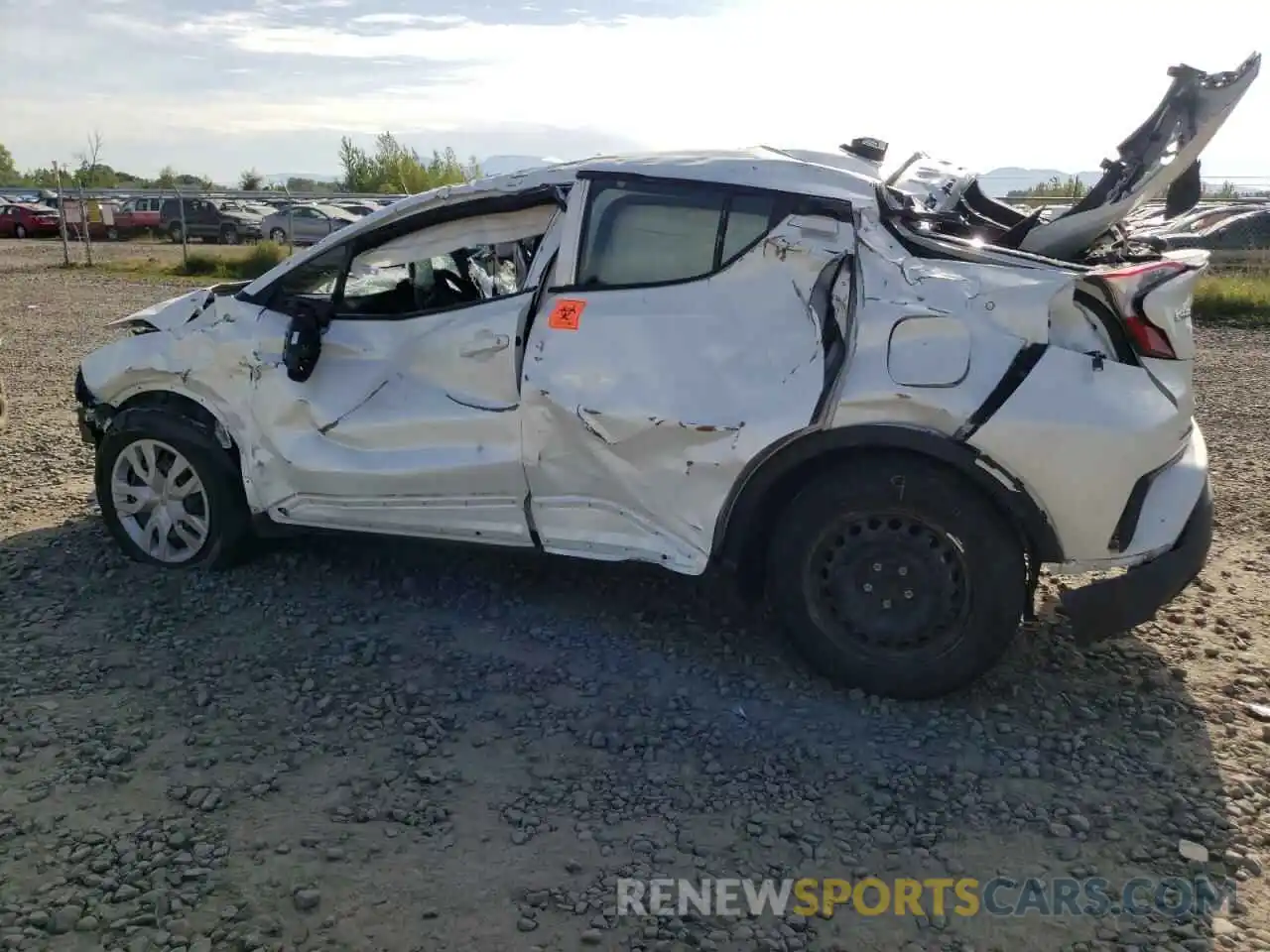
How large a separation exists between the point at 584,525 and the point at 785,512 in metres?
0.80

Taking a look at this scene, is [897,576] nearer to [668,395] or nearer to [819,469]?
[819,469]

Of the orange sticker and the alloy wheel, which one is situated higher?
the orange sticker

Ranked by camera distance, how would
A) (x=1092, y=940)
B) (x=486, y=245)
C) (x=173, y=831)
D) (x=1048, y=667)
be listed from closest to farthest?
1. (x=1092, y=940)
2. (x=173, y=831)
3. (x=1048, y=667)
4. (x=486, y=245)

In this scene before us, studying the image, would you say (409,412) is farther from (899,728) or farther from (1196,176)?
(1196,176)

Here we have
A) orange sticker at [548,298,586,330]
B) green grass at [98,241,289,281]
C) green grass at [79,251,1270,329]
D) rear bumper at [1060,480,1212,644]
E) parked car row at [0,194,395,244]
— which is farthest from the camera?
parked car row at [0,194,395,244]

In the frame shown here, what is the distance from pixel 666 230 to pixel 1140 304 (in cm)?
168

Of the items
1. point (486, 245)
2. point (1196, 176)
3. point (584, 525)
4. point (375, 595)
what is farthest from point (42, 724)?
point (1196, 176)

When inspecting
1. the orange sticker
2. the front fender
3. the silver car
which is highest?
the silver car

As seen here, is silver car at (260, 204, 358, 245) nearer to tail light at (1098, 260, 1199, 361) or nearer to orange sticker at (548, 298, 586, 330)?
orange sticker at (548, 298, 586, 330)

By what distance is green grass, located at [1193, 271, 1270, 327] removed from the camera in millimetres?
13734

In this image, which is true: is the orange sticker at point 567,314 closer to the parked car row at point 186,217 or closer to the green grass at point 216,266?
the green grass at point 216,266

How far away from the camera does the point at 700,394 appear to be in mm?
3938

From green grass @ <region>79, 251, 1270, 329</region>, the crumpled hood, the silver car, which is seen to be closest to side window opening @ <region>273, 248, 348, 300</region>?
the crumpled hood

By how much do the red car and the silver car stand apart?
29.9ft
